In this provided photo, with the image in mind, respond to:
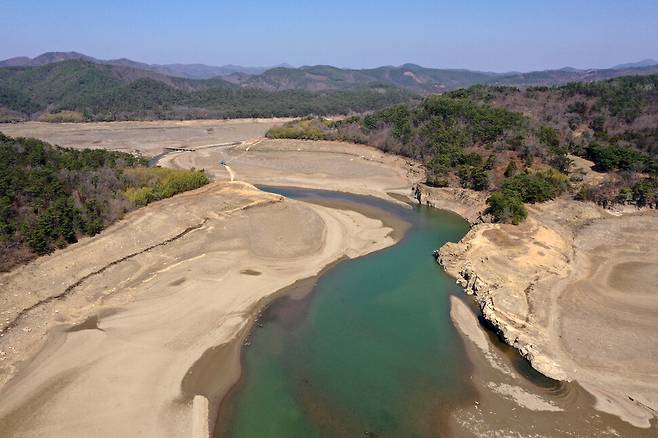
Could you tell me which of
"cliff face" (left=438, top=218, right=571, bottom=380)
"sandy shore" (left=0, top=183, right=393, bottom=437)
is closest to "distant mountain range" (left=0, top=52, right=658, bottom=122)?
"sandy shore" (left=0, top=183, right=393, bottom=437)

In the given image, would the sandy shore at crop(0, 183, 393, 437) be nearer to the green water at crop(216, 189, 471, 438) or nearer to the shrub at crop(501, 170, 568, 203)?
the green water at crop(216, 189, 471, 438)

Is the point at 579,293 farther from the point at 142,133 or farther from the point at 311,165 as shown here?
the point at 142,133

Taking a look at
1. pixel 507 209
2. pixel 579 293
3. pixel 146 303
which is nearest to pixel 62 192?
pixel 146 303

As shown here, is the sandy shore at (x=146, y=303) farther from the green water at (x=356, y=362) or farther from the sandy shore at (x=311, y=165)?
the sandy shore at (x=311, y=165)

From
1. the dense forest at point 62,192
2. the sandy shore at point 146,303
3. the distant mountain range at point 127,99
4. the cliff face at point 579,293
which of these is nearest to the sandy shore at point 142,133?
the distant mountain range at point 127,99

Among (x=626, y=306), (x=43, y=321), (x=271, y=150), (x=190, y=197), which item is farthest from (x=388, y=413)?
(x=271, y=150)
